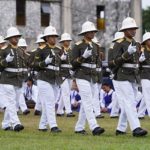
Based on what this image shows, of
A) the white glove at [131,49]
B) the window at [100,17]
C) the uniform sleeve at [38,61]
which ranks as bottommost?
the uniform sleeve at [38,61]

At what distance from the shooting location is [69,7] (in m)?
46.3

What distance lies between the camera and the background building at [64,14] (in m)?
45.2

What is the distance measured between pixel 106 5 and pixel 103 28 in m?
1.63

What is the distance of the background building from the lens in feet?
148

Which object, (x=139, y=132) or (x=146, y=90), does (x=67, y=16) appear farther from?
(x=139, y=132)

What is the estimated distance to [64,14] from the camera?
46.2 metres

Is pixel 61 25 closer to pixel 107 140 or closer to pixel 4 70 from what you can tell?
pixel 4 70

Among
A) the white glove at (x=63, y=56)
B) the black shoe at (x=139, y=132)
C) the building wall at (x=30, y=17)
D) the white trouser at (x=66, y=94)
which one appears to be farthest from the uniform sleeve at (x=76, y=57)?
the building wall at (x=30, y=17)

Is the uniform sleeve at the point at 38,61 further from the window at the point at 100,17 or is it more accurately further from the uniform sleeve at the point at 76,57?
the window at the point at 100,17

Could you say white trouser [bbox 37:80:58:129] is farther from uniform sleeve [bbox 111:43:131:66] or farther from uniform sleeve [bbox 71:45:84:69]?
uniform sleeve [bbox 111:43:131:66]

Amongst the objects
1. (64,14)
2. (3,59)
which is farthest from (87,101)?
(64,14)

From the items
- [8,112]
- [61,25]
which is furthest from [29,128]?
[61,25]

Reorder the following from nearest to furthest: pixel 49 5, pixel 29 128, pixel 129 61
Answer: pixel 129 61 < pixel 29 128 < pixel 49 5

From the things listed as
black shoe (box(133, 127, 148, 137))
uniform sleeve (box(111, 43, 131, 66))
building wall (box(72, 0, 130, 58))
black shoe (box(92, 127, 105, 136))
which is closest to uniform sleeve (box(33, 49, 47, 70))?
uniform sleeve (box(111, 43, 131, 66))
